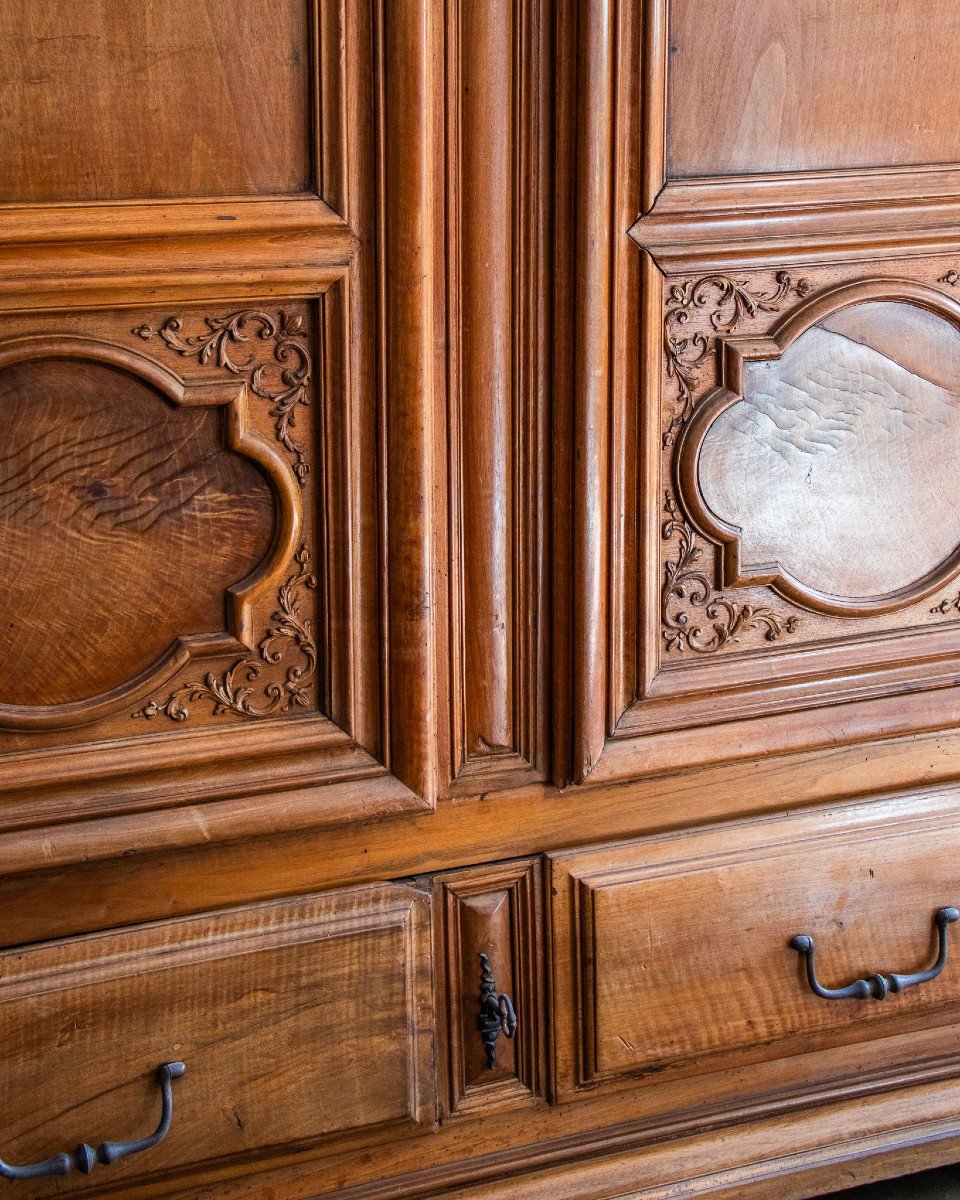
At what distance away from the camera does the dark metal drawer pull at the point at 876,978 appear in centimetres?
98

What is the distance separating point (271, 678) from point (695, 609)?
30 centimetres

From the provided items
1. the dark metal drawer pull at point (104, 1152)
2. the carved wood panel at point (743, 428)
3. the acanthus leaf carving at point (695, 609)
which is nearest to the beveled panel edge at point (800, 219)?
the carved wood panel at point (743, 428)

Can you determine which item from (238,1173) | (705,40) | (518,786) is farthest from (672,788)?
(705,40)

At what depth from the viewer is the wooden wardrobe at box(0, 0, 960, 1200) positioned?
764 mm

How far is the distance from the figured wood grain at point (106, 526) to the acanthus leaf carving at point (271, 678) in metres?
0.03

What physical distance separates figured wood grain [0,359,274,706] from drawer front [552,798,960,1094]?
333 mm

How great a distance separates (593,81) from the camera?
81 cm

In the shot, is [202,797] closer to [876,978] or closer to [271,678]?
[271,678]

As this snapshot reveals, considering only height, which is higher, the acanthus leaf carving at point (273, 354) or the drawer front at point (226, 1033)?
the acanthus leaf carving at point (273, 354)

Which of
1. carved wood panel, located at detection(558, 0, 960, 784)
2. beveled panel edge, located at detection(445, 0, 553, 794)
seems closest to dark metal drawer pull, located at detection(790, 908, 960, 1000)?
carved wood panel, located at detection(558, 0, 960, 784)

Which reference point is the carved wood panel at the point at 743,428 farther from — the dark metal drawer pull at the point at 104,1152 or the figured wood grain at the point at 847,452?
the dark metal drawer pull at the point at 104,1152

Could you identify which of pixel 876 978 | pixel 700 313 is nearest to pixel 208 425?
pixel 700 313

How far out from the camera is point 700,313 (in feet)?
2.87

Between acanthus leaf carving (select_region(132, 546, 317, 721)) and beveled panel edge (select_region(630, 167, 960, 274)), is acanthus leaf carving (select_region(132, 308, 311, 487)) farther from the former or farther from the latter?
beveled panel edge (select_region(630, 167, 960, 274))
